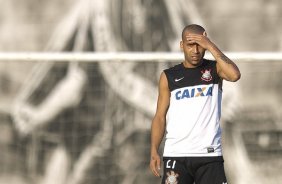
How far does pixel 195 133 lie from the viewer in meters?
5.09

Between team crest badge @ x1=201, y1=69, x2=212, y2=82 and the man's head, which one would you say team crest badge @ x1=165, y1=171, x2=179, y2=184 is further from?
the man's head

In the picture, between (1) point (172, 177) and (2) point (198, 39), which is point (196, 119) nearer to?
(1) point (172, 177)

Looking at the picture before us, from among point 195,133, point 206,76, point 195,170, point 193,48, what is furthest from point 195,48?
point 195,170

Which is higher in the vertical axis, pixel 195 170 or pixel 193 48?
pixel 193 48

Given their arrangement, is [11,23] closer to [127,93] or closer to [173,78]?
[127,93]

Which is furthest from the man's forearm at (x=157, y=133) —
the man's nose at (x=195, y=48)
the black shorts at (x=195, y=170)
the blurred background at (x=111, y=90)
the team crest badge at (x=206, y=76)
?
the blurred background at (x=111, y=90)

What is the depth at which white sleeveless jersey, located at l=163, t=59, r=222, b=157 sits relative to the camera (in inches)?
200

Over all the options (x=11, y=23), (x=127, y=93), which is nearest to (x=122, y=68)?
(x=127, y=93)

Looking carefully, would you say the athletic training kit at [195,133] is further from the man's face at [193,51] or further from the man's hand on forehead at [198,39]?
the man's hand on forehead at [198,39]

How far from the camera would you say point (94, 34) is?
917 centimetres

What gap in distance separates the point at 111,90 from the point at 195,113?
3.84 meters

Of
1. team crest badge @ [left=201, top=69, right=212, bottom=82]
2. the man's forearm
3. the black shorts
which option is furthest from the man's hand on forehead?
the black shorts

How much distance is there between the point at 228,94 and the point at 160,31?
122 cm

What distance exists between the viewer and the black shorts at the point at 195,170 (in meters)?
5.06
